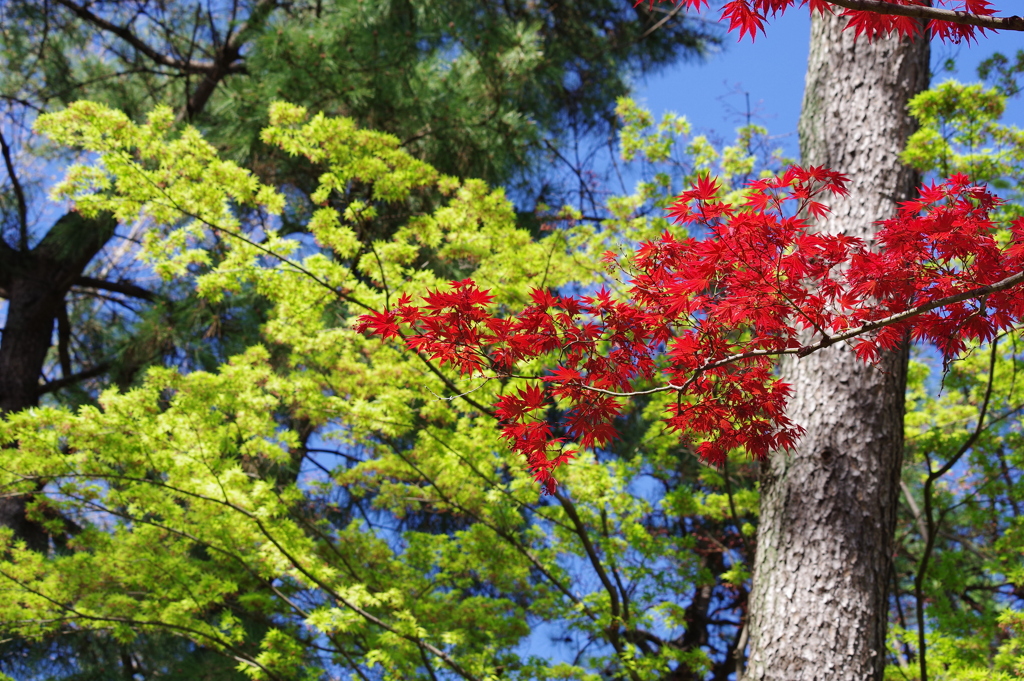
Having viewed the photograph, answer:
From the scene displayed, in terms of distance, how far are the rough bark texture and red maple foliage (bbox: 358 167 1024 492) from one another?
0.90 metres

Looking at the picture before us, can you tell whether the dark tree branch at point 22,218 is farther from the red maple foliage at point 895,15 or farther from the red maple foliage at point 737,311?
the red maple foliage at point 895,15

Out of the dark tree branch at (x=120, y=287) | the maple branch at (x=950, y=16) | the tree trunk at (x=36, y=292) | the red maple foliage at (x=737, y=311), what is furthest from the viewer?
the dark tree branch at (x=120, y=287)

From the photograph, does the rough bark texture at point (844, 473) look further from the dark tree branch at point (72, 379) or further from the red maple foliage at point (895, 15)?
the dark tree branch at point (72, 379)

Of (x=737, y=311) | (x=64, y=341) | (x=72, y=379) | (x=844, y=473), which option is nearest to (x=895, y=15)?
(x=737, y=311)

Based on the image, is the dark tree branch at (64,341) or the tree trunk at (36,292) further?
the dark tree branch at (64,341)

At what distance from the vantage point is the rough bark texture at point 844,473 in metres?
3.13

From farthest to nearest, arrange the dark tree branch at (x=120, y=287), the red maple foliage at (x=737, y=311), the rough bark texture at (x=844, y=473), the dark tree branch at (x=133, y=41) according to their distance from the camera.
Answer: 1. the dark tree branch at (x=120, y=287)
2. the dark tree branch at (x=133, y=41)
3. the rough bark texture at (x=844, y=473)
4. the red maple foliage at (x=737, y=311)

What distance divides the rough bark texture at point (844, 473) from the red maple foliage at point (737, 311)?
2.95ft

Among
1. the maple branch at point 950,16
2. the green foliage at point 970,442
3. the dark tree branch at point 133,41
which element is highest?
the dark tree branch at point 133,41

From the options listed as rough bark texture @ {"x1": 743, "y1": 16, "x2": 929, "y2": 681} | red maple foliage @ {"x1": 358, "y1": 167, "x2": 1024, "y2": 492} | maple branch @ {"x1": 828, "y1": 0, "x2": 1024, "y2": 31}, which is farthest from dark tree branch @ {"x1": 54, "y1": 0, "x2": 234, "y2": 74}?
maple branch @ {"x1": 828, "y1": 0, "x2": 1024, "y2": 31}

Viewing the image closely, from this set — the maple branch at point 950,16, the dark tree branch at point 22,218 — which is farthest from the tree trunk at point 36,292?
the maple branch at point 950,16

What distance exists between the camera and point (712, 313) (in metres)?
2.30

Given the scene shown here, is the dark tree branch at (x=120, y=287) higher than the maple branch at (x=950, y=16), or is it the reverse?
the dark tree branch at (x=120, y=287)

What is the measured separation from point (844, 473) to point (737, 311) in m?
1.58
